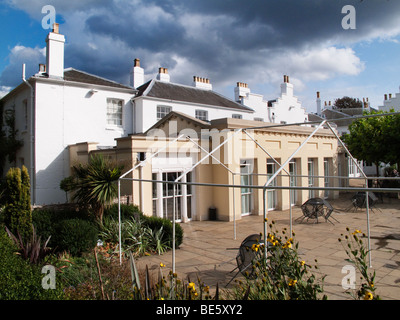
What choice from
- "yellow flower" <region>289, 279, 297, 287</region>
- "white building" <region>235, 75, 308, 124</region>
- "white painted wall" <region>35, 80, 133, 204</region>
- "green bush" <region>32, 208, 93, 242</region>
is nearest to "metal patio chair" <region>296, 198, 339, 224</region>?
"green bush" <region>32, 208, 93, 242</region>

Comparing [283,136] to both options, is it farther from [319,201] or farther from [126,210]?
[126,210]

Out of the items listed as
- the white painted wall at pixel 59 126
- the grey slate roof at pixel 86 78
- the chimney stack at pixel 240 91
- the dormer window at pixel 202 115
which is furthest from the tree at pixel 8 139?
the chimney stack at pixel 240 91

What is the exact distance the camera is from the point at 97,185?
322 inches

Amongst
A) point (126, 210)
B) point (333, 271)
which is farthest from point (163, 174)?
point (333, 271)

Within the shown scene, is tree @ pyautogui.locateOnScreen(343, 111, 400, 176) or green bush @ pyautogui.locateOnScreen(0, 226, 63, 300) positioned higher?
tree @ pyautogui.locateOnScreen(343, 111, 400, 176)

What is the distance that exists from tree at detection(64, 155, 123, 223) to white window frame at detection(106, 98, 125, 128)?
7.94 meters

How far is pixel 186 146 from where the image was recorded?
459 inches

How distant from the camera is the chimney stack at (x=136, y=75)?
1824 cm

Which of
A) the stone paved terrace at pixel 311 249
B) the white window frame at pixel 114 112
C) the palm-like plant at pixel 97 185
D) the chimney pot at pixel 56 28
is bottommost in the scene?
the stone paved terrace at pixel 311 249

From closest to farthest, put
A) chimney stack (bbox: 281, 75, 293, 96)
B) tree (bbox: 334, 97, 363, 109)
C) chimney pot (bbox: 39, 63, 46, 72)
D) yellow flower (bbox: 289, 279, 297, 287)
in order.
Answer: yellow flower (bbox: 289, 279, 297, 287), chimney pot (bbox: 39, 63, 46, 72), chimney stack (bbox: 281, 75, 293, 96), tree (bbox: 334, 97, 363, 109)

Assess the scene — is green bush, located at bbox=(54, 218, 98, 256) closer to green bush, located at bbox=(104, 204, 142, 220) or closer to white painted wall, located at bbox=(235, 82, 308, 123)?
green bush, located at bbox=(104, 204, 142, 220)

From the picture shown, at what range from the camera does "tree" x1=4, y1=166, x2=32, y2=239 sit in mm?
7373

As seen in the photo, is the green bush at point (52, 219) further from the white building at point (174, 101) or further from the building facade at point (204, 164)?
the white building at point (174, 101)

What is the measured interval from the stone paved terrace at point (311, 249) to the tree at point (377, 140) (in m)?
4.38
